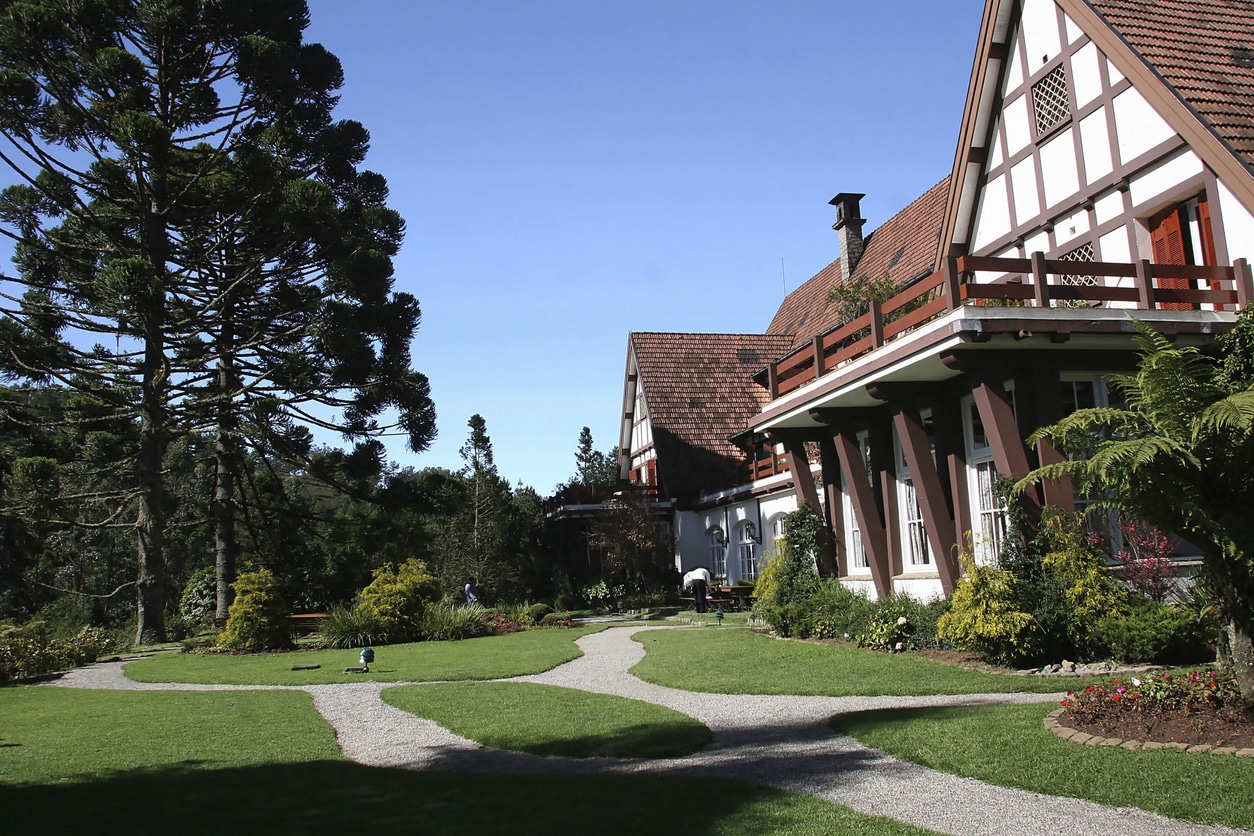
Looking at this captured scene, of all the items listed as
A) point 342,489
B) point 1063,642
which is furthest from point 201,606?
point 1063,642

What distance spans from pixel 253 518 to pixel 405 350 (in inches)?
408

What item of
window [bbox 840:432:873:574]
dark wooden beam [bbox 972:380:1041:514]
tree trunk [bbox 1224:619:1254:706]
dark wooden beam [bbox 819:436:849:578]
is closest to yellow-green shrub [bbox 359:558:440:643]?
dark wooden beam [bbox 819:436:849:578]

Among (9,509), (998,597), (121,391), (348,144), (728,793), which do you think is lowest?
(728,793)

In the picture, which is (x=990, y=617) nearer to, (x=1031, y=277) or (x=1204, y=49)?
(x=1031, y=277)

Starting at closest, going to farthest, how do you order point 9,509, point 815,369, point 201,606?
point 815,369, point 9,509, point 201,606

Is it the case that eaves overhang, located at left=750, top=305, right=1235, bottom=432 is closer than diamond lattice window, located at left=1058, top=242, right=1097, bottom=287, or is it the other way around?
eaves overhang, located at left=750, top=305, right=1235, bottom=432

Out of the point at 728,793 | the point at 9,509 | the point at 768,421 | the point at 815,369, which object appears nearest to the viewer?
the point at 728,793

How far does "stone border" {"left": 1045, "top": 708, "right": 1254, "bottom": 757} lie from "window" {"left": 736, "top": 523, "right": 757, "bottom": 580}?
69.1 feet

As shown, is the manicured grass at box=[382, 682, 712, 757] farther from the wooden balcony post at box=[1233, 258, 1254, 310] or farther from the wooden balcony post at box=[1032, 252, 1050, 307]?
the wooden balcony post at box=[1233, 258, 1254, 310]

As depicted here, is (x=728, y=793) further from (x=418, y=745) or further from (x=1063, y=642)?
(x=1063, y=642)

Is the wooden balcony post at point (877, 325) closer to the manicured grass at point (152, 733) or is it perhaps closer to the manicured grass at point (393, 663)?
the manicured grass at point (393, 663)

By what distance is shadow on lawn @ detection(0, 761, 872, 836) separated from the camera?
5605mm

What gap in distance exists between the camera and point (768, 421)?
57.4 feet

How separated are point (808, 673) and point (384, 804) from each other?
6.74 meters
